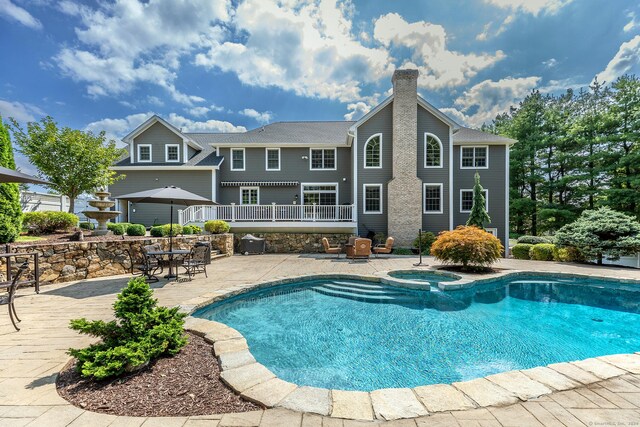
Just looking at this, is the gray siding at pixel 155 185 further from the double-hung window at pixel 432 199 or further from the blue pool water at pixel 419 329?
the double-hung window at pixel 432 199

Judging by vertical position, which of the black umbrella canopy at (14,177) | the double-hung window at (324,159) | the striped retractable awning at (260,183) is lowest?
the black umbrella canopy at (14,177)

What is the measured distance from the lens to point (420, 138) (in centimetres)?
1653

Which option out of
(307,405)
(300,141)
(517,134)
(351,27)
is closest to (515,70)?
(517,134)

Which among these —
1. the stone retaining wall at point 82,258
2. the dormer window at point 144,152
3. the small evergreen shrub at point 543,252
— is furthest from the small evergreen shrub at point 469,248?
the dormer window at point 144,152

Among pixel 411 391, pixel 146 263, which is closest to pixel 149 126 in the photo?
pixel 146 263

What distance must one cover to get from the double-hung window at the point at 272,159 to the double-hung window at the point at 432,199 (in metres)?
9.79

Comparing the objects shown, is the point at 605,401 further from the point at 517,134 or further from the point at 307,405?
the point at 517,134

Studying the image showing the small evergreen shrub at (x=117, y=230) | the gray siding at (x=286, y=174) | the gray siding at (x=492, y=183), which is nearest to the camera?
the small evergreen shrub at (x=117, y=230)

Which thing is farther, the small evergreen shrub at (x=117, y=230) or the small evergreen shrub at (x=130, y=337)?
the small evergreen shrub at (x=117, y=230)

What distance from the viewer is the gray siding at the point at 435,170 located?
1642 centimetres

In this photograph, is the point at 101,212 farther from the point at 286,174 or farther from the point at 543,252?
the point at 543,252

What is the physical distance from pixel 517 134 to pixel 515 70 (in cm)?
787

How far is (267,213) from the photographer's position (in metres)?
15.4

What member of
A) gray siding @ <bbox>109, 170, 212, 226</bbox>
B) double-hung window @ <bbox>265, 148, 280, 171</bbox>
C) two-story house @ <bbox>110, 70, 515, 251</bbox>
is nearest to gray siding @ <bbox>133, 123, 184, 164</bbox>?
two-story house @ <bbox>110, 70, 515, 251</bbox>
